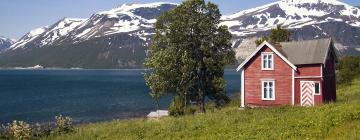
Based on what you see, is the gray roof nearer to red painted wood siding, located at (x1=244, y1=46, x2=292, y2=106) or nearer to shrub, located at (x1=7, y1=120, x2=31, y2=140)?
red painted wood siding, located at (x1=244, y1=46, x2=292, y2=106)

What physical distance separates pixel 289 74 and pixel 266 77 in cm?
253

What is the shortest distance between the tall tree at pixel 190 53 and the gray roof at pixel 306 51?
21.4 ft

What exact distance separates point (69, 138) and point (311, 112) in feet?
55.8

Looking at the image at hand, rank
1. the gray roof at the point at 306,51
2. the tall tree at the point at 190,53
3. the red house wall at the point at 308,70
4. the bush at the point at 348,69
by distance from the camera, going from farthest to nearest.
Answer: the bush at the point at 348,69, the tall tree at the point at 190,53, the gray roof at the point at 306,51, the red house wall at the point at 308,70

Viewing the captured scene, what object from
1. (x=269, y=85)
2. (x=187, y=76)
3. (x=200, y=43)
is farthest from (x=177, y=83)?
(x=269, y=85)

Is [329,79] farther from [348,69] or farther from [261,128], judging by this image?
[348,69]

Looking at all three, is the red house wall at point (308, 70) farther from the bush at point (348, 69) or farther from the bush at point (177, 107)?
the bush at point (348, 69)

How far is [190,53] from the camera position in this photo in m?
55.9

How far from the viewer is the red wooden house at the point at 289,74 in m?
51.0

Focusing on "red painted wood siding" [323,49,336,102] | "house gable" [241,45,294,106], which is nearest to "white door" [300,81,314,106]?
"house gable" [241,45,294,106]

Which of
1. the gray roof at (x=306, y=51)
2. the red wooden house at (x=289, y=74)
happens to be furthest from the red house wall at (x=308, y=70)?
the gray roof at (x=306, y=51)

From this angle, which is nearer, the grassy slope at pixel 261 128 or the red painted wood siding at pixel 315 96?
the grassy slope at pixel 261 128

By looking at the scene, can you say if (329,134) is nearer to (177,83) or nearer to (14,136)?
(14,136)

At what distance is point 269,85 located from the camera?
53.1 metres
